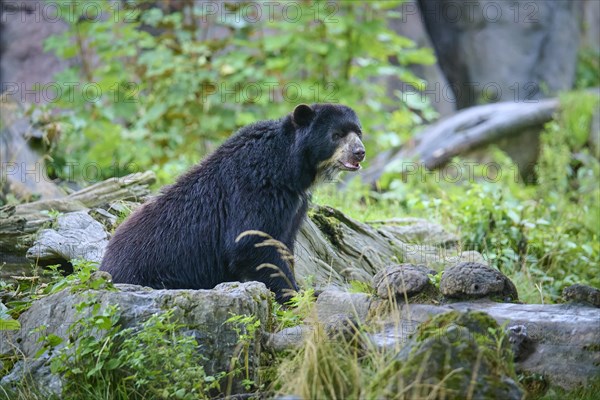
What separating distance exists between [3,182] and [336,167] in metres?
3.68

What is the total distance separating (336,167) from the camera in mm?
6484

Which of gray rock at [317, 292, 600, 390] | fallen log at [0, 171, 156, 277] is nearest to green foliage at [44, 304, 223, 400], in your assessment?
gray rock at [317, 292, 600, 390]

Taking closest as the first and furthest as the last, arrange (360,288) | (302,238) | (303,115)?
(360,288), (303,115), (302,238)

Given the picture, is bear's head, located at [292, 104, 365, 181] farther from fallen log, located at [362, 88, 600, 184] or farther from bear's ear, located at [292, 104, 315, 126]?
fallen log, located at [362, 88, 600, 184]

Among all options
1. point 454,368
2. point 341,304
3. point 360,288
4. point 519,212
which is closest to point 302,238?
point 360,288

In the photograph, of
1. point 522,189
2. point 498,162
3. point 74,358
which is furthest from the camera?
point 498,162

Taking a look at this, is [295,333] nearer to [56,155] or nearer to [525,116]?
[56,155]

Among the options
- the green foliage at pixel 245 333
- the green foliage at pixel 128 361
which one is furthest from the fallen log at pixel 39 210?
the green foliage at pixel 245 333

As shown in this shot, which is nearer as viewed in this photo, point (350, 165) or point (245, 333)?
point (245, 333)

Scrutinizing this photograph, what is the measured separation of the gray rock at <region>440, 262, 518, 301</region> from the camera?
4.66 meters

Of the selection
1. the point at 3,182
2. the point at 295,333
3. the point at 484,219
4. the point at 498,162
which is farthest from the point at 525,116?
the point at 295,333

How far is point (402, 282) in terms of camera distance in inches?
183

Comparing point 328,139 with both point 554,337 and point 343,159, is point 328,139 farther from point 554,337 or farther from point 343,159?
point 554,337

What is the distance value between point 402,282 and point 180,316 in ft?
4.18
